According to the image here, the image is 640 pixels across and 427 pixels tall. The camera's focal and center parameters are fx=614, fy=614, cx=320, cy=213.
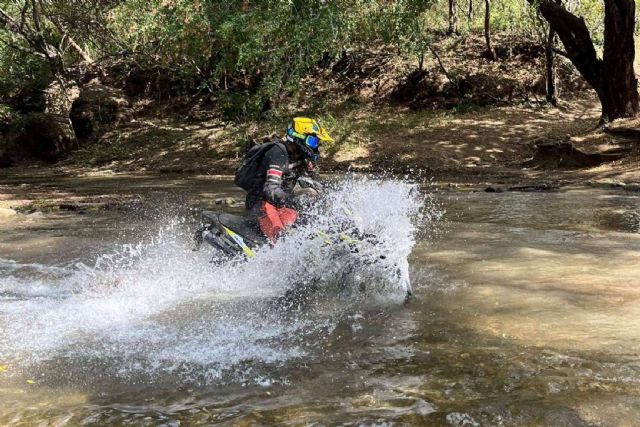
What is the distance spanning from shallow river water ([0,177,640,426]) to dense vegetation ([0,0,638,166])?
28.1 feet

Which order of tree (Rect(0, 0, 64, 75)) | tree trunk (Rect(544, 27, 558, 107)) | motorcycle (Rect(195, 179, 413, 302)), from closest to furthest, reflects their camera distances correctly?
1. motorcycle (Rect(195, 179, 413, 302))
2. tree (Rect(0, 0, 64, 75))
3. tree trunk (Rect(544, 27, 558, 107))

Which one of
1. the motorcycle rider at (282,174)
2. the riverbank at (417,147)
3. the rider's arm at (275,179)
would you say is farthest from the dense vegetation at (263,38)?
the rider's arm at (275,179)

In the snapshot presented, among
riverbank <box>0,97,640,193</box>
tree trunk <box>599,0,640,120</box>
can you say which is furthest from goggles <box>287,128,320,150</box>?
tree trunk <box>599,0,640,120</box>

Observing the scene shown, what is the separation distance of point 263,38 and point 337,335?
12720 mm

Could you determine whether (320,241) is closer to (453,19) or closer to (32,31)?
(32,31)

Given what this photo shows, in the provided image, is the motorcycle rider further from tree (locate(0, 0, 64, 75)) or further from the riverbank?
tree (locate(0, 0, 64, 75))

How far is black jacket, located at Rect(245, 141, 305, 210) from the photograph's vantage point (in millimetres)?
5867

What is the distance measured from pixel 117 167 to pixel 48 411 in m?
20.7

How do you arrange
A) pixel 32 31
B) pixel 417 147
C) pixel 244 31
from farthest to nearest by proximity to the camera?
pixel 32 31, pixel 417 147, pixel 244 31

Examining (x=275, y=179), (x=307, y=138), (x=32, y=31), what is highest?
(x=32, y=31)

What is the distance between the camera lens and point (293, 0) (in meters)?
14.6

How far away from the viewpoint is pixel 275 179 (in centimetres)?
589

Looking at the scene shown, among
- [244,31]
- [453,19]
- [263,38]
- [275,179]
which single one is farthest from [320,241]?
[453,19]

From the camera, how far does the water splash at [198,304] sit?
13.9 ft
